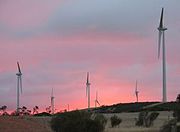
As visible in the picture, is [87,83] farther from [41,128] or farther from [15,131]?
[15,131]

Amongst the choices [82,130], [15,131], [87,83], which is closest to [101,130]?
[82,130]

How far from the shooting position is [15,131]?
3314 inches

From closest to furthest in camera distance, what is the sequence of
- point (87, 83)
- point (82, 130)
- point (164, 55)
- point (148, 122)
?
point (82, 130) → point (164, 55) → point (148, 122) → point (87, 83)

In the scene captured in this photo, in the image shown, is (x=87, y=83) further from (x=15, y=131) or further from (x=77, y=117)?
(x=77, y=117)

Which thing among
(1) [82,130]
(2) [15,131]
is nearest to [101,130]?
(1) [82,130]

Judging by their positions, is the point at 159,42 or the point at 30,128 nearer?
the point at 30,128

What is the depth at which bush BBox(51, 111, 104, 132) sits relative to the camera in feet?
234

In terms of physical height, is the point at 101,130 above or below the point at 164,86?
below

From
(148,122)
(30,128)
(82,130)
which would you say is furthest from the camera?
(148,122)

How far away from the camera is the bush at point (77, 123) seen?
234 feet

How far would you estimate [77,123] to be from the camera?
71250 millimetres

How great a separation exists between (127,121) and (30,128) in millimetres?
43553

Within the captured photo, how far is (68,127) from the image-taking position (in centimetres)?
7188

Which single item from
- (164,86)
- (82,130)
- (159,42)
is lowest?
(82,130)
